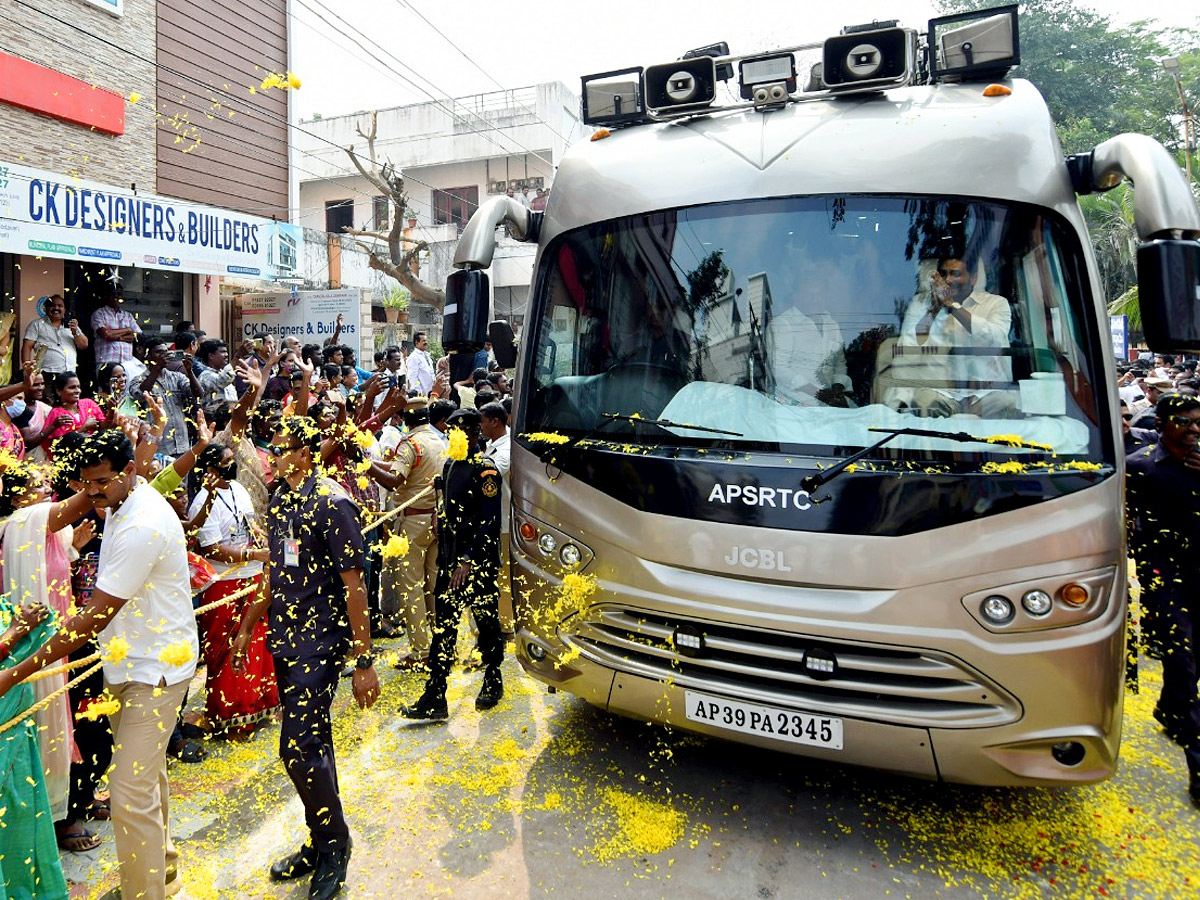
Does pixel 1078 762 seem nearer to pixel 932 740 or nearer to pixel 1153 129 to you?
pixel 932 740

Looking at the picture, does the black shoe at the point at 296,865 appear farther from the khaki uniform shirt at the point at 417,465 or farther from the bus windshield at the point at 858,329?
the khaki uniform shirt at the point at 417,465

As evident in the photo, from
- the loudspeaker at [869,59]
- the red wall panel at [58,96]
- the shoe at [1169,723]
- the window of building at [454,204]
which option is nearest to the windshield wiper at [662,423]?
the loudspeaker at [869,59]

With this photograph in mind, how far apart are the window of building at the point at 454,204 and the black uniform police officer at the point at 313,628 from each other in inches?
1075

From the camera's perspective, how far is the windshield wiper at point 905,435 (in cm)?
320

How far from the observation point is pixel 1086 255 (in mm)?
3447

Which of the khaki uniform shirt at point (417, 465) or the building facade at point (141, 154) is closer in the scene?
the khaki uniform shirt at point (417, 465)

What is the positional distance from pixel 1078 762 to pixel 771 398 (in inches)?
75.0

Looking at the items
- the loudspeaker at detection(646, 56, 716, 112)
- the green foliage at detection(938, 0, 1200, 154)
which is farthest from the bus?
the green foliage at detection(938, 0, 1200, 154)

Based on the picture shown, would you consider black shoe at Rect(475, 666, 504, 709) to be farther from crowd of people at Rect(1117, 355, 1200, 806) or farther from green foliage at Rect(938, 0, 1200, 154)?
green foliage at Rect(938, 0, 1200, 154)

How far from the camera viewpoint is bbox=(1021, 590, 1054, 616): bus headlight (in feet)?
10.1

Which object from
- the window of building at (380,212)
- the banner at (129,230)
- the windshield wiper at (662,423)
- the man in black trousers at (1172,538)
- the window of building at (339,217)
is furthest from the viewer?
the window of building at (339,217)

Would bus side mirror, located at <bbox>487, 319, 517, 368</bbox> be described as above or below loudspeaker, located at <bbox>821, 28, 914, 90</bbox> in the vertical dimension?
below

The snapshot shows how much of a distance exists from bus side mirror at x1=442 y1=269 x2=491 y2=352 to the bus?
0.58m

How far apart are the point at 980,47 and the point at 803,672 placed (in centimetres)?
320
